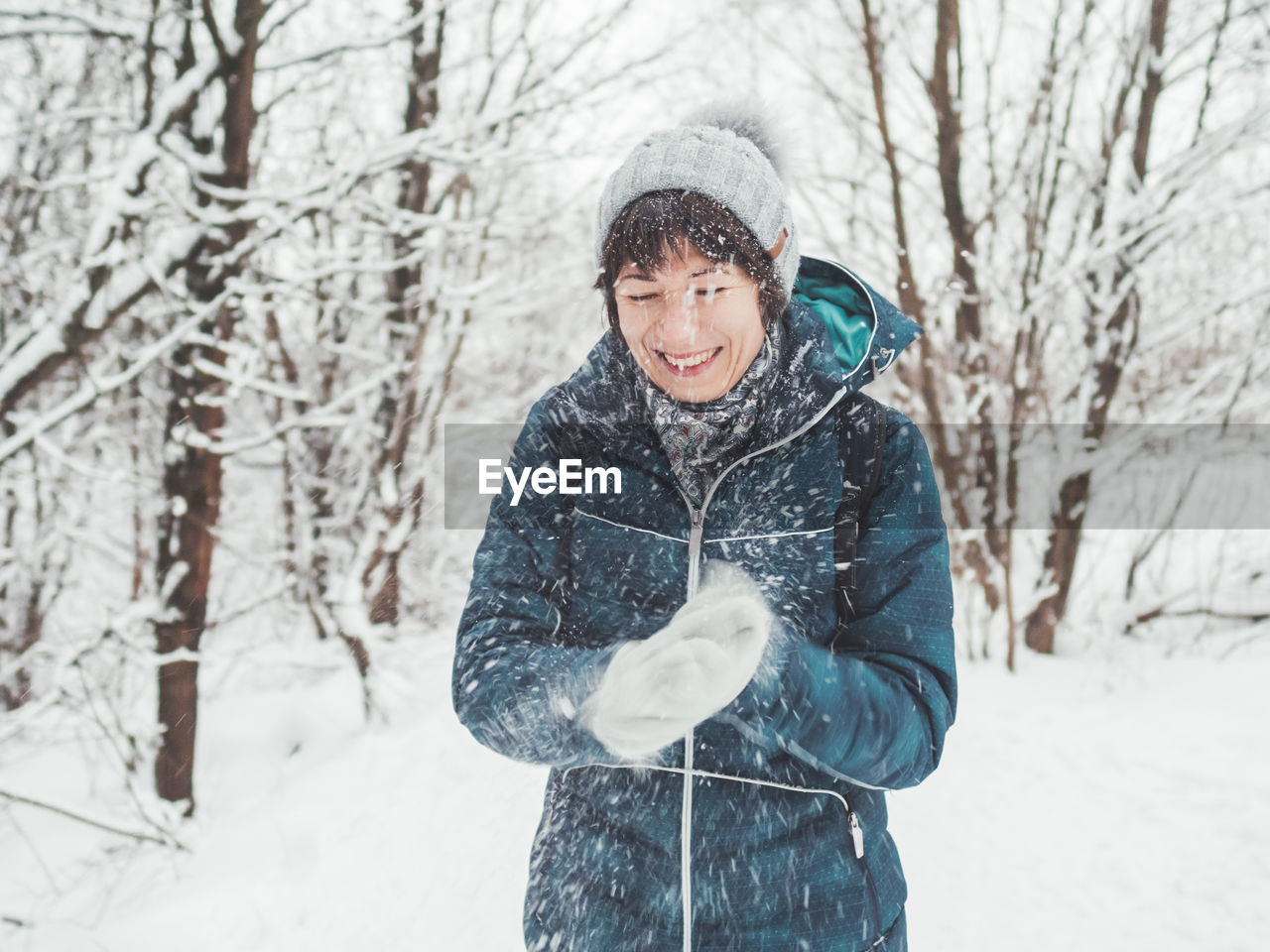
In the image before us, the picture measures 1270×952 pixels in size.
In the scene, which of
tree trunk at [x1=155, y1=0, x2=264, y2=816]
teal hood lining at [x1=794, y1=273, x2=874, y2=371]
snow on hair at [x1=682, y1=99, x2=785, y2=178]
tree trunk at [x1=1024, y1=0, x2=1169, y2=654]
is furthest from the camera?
tree trunk at [x1=1024, y1=0, x2=1169, y2=654]

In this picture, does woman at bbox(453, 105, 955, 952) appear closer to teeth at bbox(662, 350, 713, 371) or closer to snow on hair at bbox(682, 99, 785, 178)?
teeth at bbox(662, 350, 713, 371)

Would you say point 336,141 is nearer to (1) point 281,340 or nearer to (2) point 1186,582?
(1) point 281,340

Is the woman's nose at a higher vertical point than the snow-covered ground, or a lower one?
higher

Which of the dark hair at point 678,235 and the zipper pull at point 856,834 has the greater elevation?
the dark hair at point 678,235

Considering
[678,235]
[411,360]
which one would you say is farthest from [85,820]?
[678,235]

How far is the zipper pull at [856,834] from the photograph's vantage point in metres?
1.16

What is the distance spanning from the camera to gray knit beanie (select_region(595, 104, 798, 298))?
1.21m

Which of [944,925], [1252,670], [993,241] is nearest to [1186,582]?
[1252,670]

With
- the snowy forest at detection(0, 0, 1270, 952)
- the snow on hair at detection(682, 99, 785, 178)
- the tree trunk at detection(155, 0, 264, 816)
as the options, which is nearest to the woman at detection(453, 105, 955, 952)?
the snow on hair at detection(682, 99, 785, 178)

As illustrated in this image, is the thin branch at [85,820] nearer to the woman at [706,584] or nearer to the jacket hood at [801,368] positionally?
the woman at [706,584]

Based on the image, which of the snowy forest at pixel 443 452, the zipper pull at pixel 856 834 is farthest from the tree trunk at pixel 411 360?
the zipper pull at pixel 856 834

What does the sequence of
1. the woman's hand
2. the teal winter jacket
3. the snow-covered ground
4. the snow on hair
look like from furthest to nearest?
the snow-covered ground → the snow on hair → the teal winter jacket → the woman's hand

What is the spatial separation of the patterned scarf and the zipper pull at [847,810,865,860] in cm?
54

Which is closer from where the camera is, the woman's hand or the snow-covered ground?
the woman's hand
